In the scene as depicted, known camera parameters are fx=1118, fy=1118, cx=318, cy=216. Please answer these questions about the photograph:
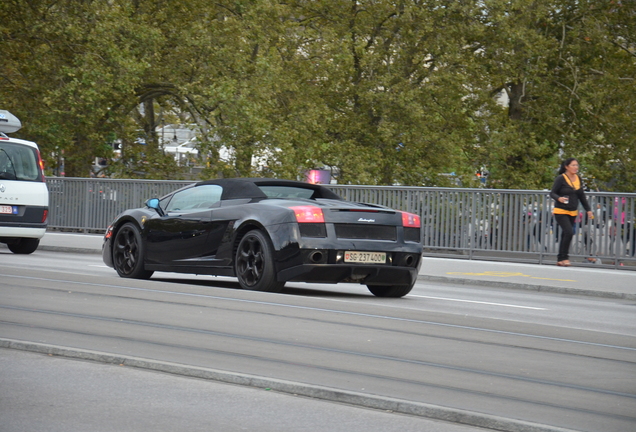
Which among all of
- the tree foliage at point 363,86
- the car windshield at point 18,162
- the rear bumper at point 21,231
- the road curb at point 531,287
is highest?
the tree foliage at point 363,86

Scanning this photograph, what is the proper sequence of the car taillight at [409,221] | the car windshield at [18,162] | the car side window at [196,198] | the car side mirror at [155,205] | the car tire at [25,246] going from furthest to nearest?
1. the car tire at [25,246]
2. the car windshield at [18,162]
3. the car side mirror at [155,205]
4. the car side window at [196,198]
5. the car taillight at [409,221]

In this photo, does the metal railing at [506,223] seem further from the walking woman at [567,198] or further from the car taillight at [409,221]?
the car taillight at [409,221]

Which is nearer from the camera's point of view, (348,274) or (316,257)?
(316,257)

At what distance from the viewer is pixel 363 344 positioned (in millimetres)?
8180

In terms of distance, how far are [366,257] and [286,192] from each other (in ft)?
5.18

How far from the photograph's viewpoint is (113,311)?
9.77 metres

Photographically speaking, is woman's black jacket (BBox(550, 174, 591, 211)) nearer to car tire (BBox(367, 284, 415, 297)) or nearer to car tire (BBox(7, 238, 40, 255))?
car tire (BBox(367, 284, 415, 297))

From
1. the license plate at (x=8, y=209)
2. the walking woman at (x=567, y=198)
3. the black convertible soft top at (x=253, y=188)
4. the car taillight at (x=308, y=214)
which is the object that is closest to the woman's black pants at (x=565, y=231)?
the walking woman at (x=567, y=198)

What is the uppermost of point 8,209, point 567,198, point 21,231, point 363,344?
point 567,198

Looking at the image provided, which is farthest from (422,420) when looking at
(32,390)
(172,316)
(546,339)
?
(172,316)

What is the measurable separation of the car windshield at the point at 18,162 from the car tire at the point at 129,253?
654 cm

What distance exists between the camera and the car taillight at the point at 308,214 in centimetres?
1169

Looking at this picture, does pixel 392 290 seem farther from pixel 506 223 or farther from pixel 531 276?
pixel 506 223

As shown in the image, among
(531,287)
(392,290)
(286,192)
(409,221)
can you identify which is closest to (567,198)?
(531,287)
